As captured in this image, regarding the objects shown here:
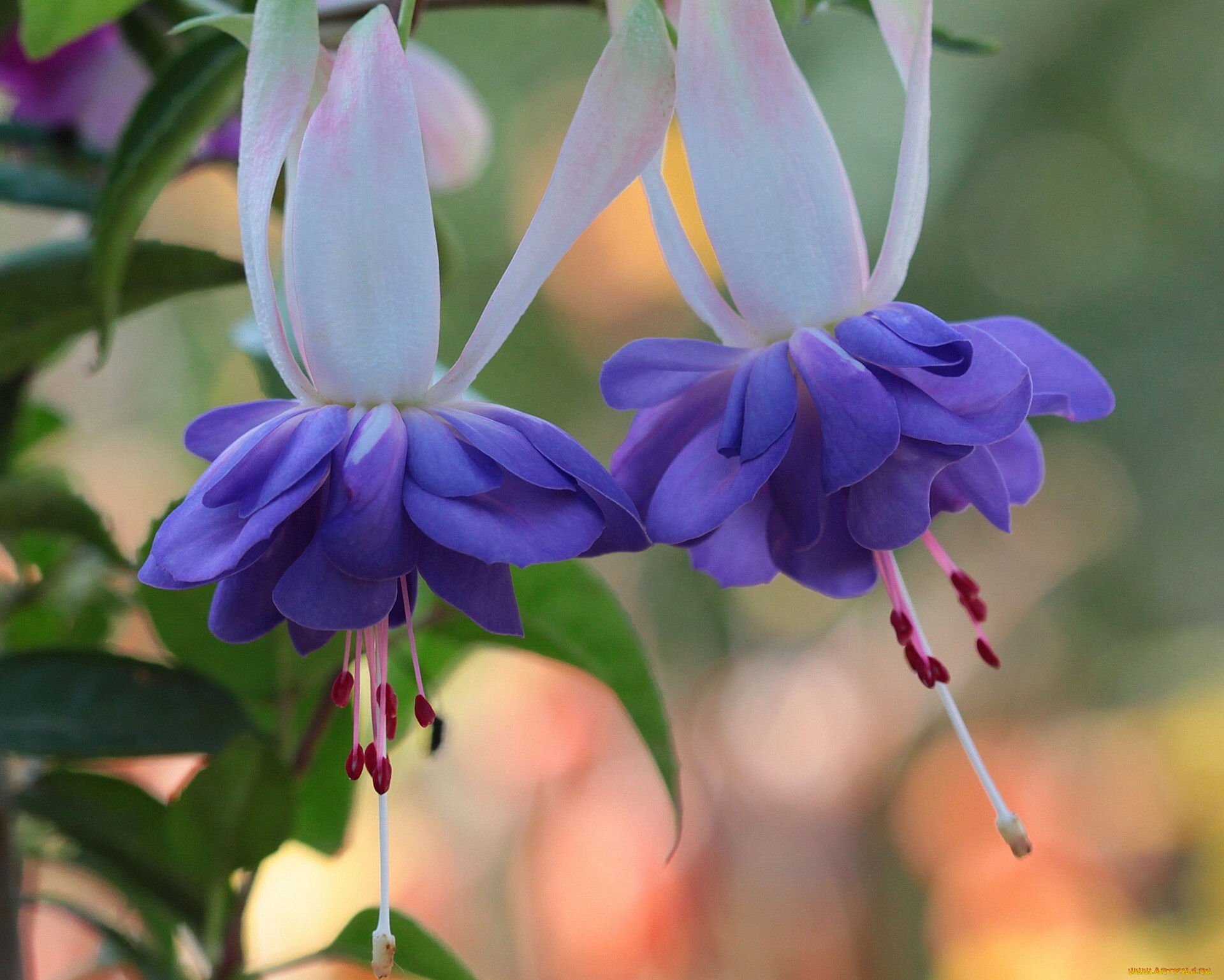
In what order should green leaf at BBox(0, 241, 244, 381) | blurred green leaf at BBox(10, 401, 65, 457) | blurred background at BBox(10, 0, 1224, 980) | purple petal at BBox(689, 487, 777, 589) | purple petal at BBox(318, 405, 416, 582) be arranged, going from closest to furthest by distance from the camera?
1. purple petal at BBox(318, 405, 416, 582)
2. purple petal at BBox(689, 487, 777, 589)
3. green leaf at BBox(0, 241, 244, 381)
4. blurred green leaf at BBox(10, 401, 65, 457)
5. blurred background at BBox(10, 0, 1224, 980)

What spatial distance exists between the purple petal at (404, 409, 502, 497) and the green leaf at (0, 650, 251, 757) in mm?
256

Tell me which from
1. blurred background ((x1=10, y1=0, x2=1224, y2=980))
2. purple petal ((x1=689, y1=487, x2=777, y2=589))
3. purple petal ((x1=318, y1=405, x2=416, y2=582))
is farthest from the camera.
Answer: blurred background ((x1=10, y1=0, x2=1224, y2=980))

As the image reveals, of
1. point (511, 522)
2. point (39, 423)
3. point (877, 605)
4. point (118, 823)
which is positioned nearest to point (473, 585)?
point (511, 522)

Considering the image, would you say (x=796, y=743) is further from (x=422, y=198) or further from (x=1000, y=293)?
(x=422, y=198)

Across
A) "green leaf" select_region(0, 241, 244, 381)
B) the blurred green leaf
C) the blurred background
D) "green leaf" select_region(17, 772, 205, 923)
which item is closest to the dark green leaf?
"green leaf" select_region(0, 241, 244, 381)

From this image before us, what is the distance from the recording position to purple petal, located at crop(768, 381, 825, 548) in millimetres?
350

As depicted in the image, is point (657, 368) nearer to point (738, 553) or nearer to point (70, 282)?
point (738, 553)

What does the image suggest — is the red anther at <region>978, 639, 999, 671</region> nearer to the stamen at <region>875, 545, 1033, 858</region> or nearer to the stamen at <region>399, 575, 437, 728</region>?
the stamen at <region>875, 545, 1033, 858</region>

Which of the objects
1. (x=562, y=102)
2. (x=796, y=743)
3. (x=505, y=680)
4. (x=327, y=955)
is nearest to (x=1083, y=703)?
(x=796, y=743)

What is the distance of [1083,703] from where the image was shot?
133 inches

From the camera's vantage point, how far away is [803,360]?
0.34m

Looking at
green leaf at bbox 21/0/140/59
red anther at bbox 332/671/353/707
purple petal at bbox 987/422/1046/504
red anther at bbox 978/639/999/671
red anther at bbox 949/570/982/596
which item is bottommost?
red anther at bbox 978/639/999/671

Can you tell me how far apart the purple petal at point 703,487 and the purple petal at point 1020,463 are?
13 centimetres

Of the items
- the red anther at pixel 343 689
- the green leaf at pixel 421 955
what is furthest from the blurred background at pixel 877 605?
the red anther at pixel 343 689
